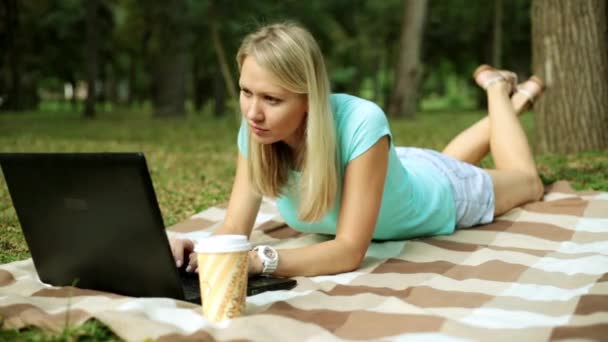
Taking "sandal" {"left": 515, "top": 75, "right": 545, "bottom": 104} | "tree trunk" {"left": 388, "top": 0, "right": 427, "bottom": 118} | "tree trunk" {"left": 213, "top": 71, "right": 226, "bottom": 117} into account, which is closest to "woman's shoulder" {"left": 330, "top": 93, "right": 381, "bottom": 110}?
"sandal" {"left": 515, "top": 75, "right": 545, "bottom": 104}

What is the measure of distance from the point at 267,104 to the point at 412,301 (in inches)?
34.4

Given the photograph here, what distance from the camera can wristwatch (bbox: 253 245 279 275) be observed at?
2594 millimetres

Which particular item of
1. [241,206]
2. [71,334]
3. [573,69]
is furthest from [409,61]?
[71,334]

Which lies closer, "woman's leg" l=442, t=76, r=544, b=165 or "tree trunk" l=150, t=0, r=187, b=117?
"woman's leg" l=442, t=76, r=544, b=165

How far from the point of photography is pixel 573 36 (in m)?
6.14

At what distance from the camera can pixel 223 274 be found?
6.82ft

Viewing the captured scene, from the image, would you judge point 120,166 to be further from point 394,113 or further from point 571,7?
point 394,113

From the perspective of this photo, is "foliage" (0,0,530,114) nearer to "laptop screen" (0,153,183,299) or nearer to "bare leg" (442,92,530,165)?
"bare leg" (442,92,530,165)

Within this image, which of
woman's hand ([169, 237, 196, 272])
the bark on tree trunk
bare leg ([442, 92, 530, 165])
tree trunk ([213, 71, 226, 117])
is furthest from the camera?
the bark on tree trunk

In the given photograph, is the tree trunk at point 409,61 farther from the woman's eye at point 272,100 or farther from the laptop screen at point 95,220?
the laptop screen at point 95,220

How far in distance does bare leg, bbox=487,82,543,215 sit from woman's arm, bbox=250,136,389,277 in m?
1.42

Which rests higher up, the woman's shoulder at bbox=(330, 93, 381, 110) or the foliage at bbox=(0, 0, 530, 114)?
the woman's shoulder at bbox=(330, 93, 381, 110)

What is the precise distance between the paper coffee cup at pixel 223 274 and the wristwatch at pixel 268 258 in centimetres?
39

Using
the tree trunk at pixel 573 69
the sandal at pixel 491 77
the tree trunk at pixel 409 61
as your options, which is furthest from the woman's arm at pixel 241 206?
the tree trunk at pixel 409 61
